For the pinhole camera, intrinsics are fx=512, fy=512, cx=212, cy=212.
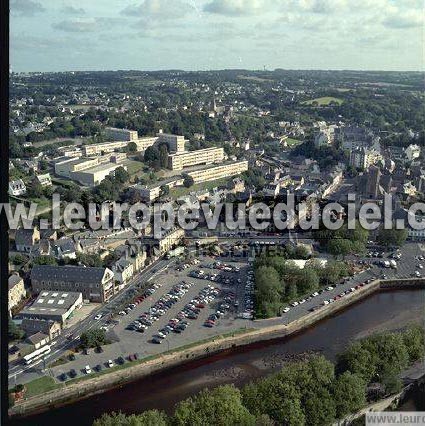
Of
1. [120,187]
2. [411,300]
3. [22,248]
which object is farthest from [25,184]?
[411,300]

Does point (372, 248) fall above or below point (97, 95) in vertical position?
below

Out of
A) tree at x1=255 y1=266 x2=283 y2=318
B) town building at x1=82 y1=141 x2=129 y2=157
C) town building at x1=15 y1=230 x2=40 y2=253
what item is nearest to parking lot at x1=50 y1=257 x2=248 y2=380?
tree at x1=255 y1=266 x2=283 y2=318

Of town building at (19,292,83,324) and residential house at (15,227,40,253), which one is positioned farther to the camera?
residential house at (15,227,40,253)

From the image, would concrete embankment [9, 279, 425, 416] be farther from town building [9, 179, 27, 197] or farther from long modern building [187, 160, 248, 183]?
long modern building [187, 160, 248, 183]

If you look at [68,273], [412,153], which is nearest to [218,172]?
[412,153]

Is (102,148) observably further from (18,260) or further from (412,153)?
(412,153)

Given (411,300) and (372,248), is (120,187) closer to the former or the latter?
(372,248)

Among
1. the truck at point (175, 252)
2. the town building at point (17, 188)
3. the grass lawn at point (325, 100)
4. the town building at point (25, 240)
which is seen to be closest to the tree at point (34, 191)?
the town building at point (17, 188)
